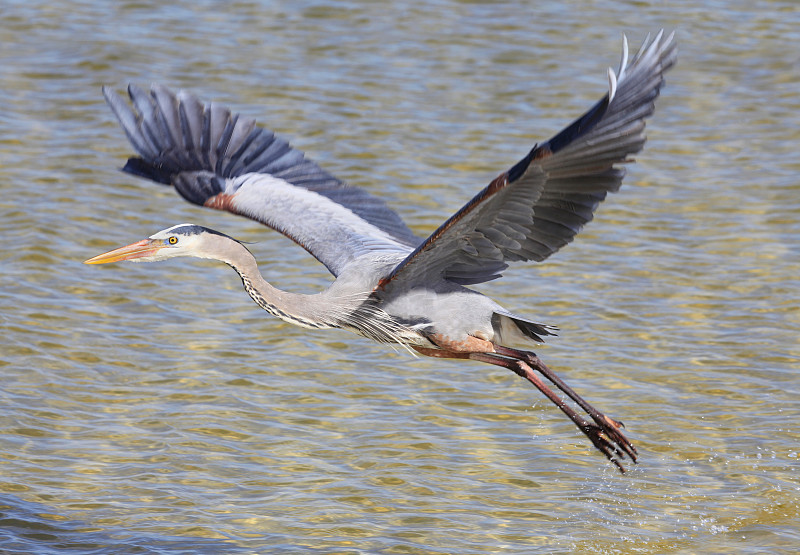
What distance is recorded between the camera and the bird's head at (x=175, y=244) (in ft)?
22.7

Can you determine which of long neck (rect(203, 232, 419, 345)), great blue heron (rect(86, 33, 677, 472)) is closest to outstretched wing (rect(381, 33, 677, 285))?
great blue heron (rect(86, 33, 677, 472))

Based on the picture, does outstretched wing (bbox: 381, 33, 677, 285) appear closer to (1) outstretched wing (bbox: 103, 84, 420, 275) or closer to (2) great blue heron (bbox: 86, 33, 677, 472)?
(2) great blue heron (bbox: 86, 33, 677, 472)

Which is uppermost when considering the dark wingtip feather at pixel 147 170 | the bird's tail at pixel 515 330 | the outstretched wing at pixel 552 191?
the outstretched wing at pixel 552 191

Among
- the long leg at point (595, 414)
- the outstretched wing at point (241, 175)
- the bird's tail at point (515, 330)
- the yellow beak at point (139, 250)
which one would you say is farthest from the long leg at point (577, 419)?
the yellow beak at point (139, 250)

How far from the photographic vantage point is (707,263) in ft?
35.1

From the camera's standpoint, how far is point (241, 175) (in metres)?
8.02

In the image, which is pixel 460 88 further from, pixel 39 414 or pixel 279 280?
pixel 39 414

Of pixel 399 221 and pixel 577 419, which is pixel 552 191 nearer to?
pixel 577 419

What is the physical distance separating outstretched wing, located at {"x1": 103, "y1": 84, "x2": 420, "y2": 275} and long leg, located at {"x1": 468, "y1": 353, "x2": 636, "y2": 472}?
925 mm

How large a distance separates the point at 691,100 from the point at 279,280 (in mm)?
5804

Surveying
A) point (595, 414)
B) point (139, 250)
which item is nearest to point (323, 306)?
point (139, 250)

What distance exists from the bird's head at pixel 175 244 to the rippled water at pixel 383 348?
4.86 feet

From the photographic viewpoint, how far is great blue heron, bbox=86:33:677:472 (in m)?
5.67

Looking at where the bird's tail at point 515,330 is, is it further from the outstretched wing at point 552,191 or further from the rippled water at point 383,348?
the rippled water at point 383,348
